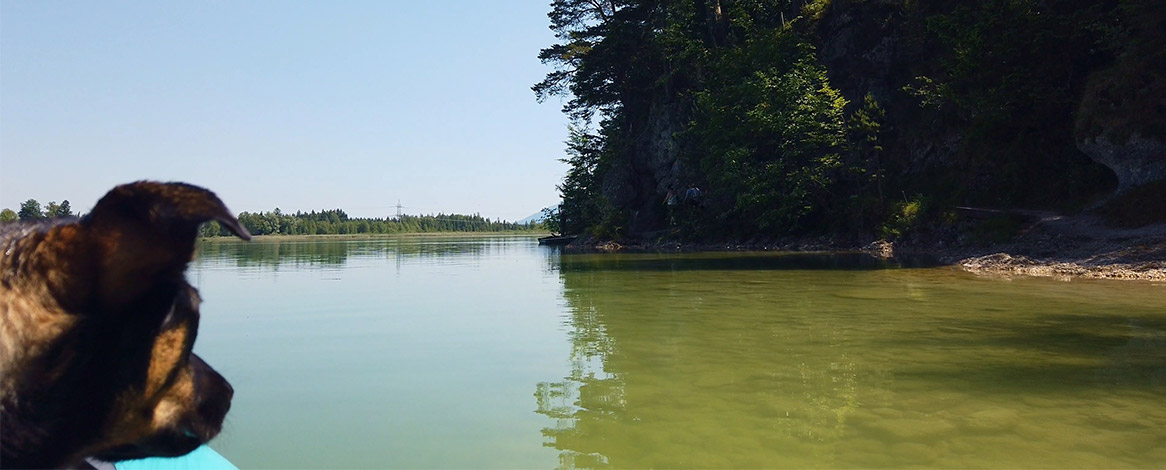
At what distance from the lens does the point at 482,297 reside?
570 inches

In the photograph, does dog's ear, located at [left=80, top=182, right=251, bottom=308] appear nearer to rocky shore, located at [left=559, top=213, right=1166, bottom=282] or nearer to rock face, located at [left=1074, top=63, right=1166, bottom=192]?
rocky shore, located at [left=559, top=213, right=1166, bottom=282]

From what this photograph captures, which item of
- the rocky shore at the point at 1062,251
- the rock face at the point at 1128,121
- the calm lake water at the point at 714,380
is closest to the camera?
the calm lake water at the point at 714,380

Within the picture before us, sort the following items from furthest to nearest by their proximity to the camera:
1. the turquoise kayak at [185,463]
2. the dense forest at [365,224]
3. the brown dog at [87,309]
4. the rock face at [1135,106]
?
the dense forest at [365,224]
the rock face at [1135,106]
the turquoise kayak at [185,463]
the brown dog at [87,309]

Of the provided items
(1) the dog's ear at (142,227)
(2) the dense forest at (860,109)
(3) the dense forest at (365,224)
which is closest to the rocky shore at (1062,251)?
(2) the dense forest at (860,109)

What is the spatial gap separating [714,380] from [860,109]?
27829mm

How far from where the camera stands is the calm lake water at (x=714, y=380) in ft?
14.3

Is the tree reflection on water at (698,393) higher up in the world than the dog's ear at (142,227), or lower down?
lower down

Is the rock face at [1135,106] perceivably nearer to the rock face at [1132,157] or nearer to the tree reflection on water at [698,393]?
the rock face at [1132,157]

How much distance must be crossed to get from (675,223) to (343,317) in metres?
29.9

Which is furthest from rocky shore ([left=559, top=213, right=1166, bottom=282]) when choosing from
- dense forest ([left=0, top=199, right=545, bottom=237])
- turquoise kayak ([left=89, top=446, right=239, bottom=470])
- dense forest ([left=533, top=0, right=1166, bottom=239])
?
dense forest ([left=0, top=199, right=545, bottom=237])

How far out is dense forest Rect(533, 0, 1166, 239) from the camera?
65.3 ft

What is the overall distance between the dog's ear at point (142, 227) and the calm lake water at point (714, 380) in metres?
0.07

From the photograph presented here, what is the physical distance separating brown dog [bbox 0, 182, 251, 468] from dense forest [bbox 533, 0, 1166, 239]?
21113 millimetres

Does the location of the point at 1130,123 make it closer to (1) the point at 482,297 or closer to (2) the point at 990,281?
(2) the point at 990,281
